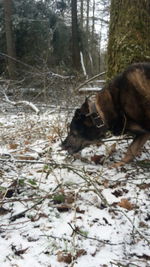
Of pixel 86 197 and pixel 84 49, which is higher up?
pixel 86 197

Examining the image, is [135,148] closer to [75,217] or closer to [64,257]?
[75,217]

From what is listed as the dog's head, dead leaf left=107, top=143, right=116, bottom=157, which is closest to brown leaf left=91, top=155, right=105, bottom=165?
dead leaf left=107, top=143, right=116, bottom=157

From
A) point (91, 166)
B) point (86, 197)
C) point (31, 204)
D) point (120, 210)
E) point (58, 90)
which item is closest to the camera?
point (120, 210)

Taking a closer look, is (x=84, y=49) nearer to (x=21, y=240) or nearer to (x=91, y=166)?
(x=91, y=166)

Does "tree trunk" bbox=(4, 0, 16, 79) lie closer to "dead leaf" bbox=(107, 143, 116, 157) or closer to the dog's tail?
"dead leaf" bbox=(107, 143, 116, 157)

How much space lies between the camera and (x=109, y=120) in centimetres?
389

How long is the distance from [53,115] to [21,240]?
4036 millimetres

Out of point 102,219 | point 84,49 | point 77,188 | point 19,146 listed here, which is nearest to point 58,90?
point 19,146

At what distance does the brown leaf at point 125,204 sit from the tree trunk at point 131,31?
2.32m

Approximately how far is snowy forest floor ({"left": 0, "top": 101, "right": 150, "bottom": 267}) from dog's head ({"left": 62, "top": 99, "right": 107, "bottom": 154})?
0.30 m

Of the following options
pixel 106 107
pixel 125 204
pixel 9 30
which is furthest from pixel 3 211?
pixel 9 30

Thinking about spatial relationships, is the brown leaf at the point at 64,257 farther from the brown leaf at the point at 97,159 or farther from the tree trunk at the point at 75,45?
the tree trunk at the point at 75,45

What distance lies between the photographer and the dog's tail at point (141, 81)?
11.7ft

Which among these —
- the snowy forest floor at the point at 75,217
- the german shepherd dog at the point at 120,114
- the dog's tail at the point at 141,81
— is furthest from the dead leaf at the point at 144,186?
the dog's tail at the point at 141,81
